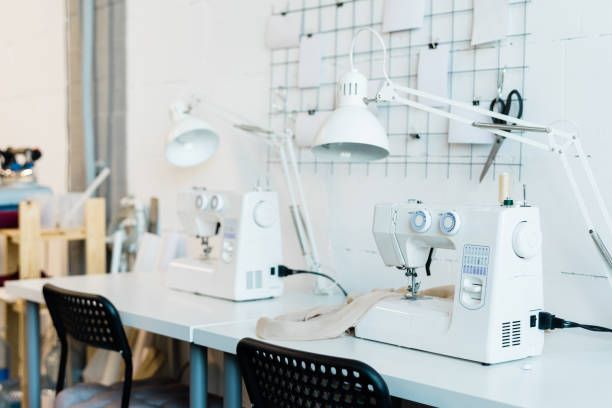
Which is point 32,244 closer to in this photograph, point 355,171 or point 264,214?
point 264,214

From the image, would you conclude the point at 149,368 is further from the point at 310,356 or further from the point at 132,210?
the point at 310,356

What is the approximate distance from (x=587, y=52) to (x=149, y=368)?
1.85 meters

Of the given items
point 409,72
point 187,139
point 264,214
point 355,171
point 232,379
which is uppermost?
point 409,72

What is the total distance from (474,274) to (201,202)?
958 millimetres

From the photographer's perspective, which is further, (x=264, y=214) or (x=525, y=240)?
(x=264, y=214)

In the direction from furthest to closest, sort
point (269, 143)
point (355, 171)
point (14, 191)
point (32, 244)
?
point (14, 191) < point (32, 244) < point (269, 143) < point (355, 171)

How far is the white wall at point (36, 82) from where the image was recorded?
3.44 metres

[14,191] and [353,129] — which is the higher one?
[353,129]

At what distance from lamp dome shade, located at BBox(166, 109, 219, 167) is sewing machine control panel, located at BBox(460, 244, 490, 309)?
1.16 metres

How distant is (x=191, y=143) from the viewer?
92.9 inches

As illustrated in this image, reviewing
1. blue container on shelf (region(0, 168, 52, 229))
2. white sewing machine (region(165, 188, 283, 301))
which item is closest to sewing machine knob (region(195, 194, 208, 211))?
white sewing machine (region(165, 188, 283, 301))

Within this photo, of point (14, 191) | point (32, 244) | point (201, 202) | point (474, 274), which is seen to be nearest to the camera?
point (474, 274)

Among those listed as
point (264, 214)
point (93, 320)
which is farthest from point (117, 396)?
point (264, 214)

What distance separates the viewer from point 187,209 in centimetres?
208
